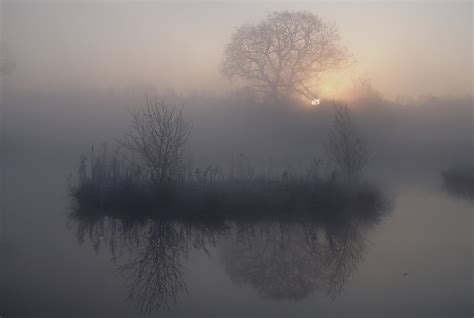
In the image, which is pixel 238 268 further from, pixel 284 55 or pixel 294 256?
pixel 284 55

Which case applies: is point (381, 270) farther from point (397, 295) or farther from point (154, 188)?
point (154, 188)

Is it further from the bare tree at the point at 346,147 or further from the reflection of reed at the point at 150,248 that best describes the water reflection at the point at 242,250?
the bare tree at the point at 346,147

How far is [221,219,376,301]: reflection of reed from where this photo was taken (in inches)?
244

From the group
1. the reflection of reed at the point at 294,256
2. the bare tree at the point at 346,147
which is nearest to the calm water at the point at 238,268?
the reflection of reed at the point at 294,256

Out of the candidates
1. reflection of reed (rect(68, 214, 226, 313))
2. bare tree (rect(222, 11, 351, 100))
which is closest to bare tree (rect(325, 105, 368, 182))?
bare tree (rect(222, 11, 351, 100))

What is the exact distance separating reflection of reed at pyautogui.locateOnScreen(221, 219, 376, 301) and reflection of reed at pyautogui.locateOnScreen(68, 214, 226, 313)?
74cm

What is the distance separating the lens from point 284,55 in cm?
1523

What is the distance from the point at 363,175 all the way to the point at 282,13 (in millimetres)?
5903

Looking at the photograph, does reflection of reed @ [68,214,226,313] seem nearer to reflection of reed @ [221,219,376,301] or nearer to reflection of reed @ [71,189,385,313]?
reflection of reed @ [71,189,385,313]

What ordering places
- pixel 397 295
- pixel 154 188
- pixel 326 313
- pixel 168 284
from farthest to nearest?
pixel 154 188
pixel 168 284
pixel 397 295
pixel 326 313

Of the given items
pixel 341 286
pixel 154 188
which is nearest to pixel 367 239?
pixel 341 286

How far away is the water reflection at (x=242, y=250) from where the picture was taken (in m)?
6.12

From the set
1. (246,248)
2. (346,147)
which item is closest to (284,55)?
(346,147)

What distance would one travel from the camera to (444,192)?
44.2 ft
